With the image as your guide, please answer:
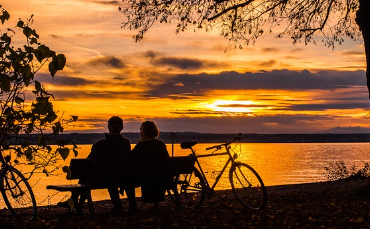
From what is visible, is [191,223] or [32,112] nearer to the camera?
[32,112]

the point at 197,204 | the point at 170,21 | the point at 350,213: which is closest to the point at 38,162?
the point at 197,204

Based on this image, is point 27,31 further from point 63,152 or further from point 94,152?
point 94,152

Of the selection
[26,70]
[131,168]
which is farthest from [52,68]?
[131,168]

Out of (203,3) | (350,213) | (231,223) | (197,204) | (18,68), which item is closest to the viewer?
(18,68)

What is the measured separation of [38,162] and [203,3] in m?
8.63

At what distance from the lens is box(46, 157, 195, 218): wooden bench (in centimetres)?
916

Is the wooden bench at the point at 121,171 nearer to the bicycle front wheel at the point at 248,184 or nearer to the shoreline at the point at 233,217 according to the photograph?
the shoreline at the point at 233,217

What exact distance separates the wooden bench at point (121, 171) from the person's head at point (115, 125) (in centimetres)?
62

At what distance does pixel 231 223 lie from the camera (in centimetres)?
855

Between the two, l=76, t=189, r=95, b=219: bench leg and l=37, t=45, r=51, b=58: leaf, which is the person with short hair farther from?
l=37, t=45, r=51, b=58: leaf

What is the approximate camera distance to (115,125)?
9766 mm

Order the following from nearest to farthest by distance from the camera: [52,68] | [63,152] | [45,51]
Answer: [52,68], [45,51], [63,152]

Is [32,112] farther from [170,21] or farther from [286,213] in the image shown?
[170,21]

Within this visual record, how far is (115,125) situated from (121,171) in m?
0.87
